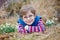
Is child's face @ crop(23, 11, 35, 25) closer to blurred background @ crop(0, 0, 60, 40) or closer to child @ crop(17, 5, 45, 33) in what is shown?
child @ crop(17, 5, 45, 33)

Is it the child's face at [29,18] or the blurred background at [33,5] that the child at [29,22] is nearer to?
the child's face at [29,18]

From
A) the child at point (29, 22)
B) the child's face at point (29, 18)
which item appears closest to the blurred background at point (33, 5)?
the child at point (29, 22)

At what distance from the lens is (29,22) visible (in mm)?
3354

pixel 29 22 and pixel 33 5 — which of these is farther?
pixel 33 5

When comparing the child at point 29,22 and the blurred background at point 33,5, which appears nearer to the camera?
the child at point 29,22

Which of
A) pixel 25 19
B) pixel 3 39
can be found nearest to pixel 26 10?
pixel 25 19

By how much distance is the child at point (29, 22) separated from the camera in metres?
3.31

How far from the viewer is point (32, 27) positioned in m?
3.42

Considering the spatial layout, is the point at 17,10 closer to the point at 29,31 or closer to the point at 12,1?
the point at 12,1

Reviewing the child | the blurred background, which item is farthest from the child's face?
the blurred background

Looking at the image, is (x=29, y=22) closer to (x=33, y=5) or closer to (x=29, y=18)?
(x=29, y=18)

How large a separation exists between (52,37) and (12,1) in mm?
3023

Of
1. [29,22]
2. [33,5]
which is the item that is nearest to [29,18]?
[29,22]

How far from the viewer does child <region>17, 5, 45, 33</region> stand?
331 cm
